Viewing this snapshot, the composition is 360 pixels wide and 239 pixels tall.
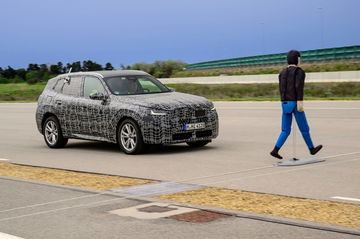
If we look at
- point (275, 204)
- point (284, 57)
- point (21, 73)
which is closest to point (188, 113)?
point (275, 204)

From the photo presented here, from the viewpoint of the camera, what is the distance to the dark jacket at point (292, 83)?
10867 mm

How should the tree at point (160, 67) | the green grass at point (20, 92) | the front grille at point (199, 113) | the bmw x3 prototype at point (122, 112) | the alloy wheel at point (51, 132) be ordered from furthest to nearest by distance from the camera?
the tree at point (160, 67)
the green grass at point (20, 92)
the alloy wheel at point (51, 132)
the front grille at point (199, 113)
the bmw x3 prototype at point (122, 112)

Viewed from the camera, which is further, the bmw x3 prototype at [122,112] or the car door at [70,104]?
the car door at [70,104]

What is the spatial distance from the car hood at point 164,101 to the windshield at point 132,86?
0.32 m

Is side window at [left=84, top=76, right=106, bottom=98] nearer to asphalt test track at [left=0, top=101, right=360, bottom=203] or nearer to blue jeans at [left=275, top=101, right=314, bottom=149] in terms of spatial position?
asphalt test track at [left=0, top=101, right=360, bottom=203]

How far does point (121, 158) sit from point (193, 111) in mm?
1632

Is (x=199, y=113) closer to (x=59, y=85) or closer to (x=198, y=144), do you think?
(x=198, y=144)

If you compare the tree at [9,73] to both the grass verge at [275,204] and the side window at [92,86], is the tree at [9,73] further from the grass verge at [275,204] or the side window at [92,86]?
the grass verge at [275,204]

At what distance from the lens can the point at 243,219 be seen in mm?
7086

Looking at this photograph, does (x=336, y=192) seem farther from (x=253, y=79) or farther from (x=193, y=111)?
(x=253, y=79)

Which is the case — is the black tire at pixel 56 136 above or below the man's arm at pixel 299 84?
below

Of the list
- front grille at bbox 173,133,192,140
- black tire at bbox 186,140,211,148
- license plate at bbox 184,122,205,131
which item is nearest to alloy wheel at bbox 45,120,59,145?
black tire at bbox 186,140,211,148

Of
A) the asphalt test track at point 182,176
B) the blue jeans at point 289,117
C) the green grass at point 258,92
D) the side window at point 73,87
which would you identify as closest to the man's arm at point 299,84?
the blue jeans at point 289,117

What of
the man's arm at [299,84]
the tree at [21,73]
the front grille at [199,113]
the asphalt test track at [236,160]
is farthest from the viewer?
the tree at [21,73]
